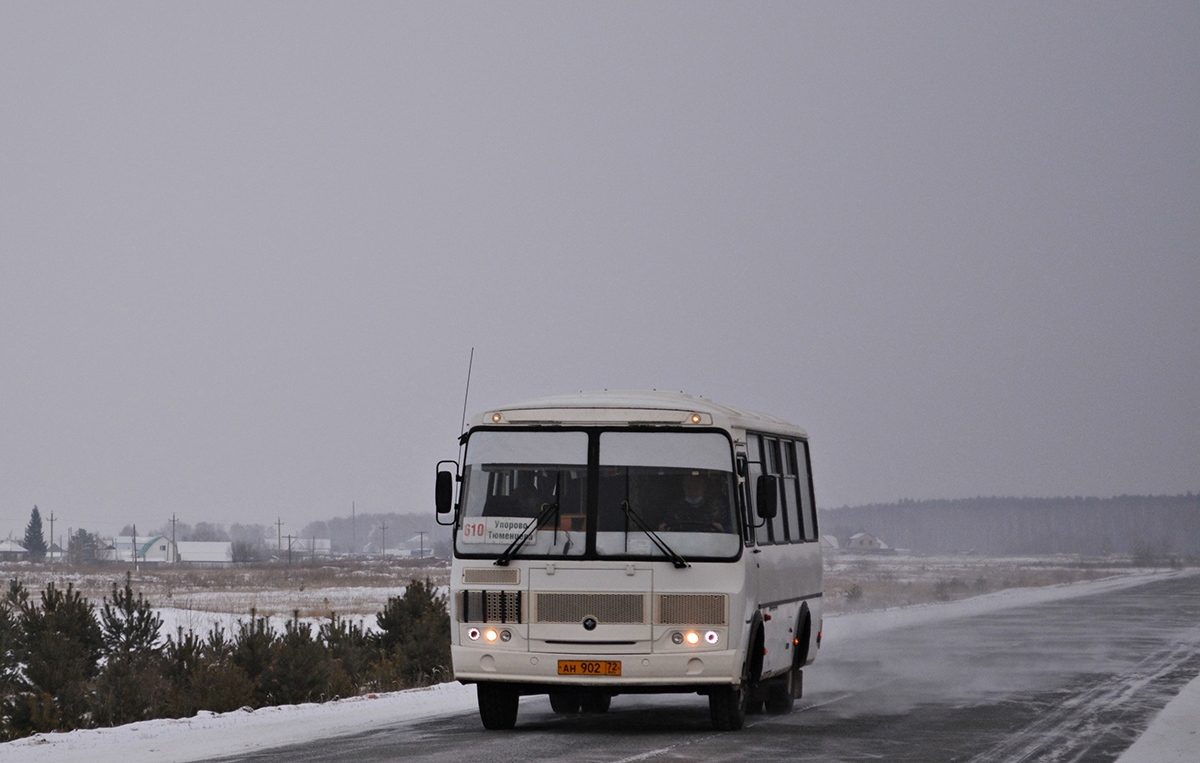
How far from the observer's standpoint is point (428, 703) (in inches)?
731

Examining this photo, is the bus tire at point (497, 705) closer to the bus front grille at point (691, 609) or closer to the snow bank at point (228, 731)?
the snow bank at point (228, 731)

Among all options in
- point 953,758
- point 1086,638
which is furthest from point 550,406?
point 1086,638

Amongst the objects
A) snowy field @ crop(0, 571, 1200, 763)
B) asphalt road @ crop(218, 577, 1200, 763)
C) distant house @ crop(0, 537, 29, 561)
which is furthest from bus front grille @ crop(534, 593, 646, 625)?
distant house @ crop(0, 537, 29, 561)

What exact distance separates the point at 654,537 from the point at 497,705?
2.49 meters

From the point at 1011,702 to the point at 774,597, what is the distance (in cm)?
437

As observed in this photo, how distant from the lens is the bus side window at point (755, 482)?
1361 cm

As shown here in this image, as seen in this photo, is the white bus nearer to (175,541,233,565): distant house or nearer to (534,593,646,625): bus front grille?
(534,593,646,625): bus front grille

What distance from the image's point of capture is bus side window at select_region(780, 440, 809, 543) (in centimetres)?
1587

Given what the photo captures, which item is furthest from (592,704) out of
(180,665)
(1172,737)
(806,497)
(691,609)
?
(180,665)

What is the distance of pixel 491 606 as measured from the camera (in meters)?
13.2

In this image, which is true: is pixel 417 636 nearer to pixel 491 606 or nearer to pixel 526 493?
pixel 491 606

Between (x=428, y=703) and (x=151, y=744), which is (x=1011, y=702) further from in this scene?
(x=151, y=744)

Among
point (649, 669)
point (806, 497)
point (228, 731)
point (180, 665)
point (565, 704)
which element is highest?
point (806, 497)

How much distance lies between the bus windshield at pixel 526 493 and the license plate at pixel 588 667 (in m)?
0.95
